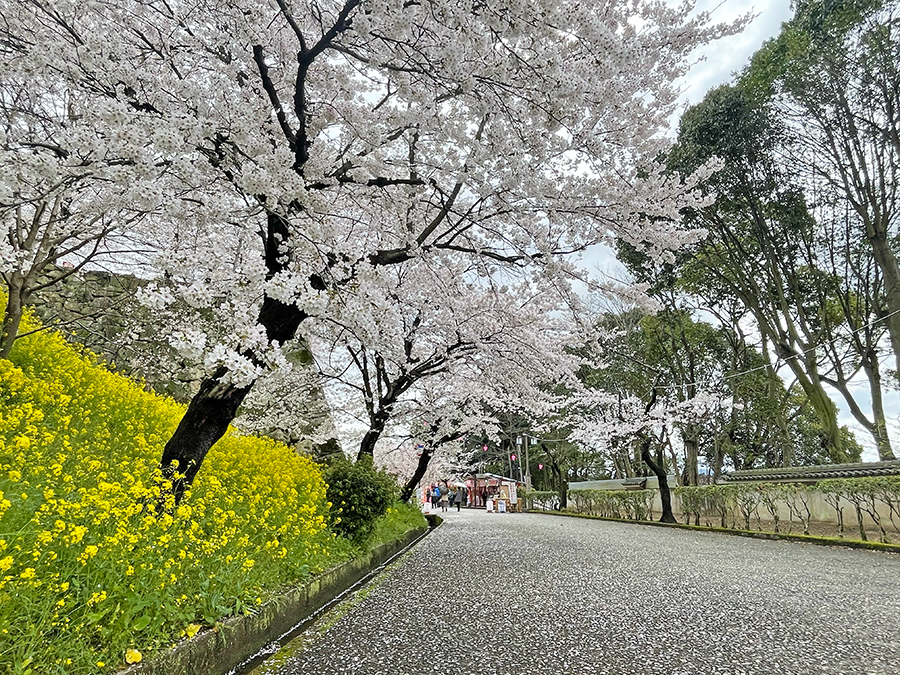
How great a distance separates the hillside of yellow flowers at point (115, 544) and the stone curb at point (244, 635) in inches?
3.1

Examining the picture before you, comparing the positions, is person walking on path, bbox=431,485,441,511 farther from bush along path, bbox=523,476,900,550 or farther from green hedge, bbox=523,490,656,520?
bush along path, bbox=523,476,900,550

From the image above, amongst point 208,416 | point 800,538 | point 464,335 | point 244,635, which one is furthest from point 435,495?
point 244,635

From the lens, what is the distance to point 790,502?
1080 centimetres

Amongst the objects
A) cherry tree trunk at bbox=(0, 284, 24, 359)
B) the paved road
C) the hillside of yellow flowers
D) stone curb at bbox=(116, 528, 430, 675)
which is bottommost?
the paved road

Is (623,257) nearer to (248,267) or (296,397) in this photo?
(296,397)

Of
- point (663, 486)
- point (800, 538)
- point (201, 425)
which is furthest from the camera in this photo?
point (663, 486)

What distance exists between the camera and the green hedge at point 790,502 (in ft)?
28.1

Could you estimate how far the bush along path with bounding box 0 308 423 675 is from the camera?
190 cm

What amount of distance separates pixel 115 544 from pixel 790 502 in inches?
507

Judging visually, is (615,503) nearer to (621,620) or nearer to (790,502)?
(790,502)

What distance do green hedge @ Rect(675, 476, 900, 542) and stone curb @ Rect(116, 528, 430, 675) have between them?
9456 millimetres

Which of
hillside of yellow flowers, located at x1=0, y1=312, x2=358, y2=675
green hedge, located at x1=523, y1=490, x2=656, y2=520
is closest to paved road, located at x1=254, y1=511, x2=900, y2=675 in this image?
hillside of yellow flowers, located at x1=0, y1=312, x2=358, y2=675

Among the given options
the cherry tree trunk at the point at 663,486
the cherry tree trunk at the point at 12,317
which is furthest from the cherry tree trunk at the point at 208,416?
the cherry tree trunk at the point at 663,486

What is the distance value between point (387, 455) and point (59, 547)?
16854 millimetres
